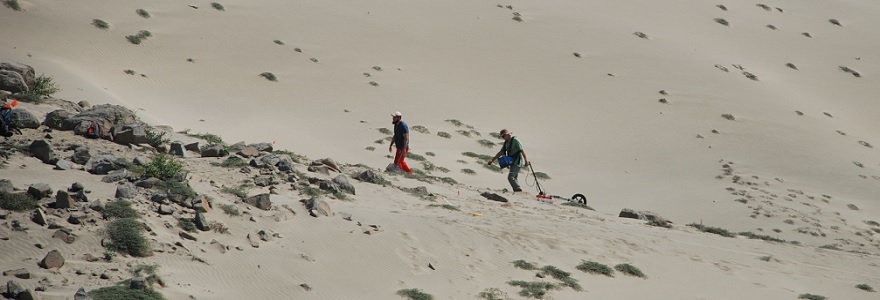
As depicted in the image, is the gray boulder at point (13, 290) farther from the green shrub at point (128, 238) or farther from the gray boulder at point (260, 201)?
the gray boulder at point (260, 201)

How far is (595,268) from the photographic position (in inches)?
421

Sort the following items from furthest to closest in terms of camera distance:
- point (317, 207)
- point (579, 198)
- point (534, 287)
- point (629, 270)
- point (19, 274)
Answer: point (579, 198)
point (629, 270)
point (317, 207)
point (534, 287)
point (19, 274)

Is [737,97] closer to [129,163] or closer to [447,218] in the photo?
[447,218]

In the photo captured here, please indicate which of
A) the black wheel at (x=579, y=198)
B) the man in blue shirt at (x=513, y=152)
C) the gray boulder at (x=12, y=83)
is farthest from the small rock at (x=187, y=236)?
the black wheel at (x=579, y=198)

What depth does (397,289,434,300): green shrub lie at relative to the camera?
28.3ft

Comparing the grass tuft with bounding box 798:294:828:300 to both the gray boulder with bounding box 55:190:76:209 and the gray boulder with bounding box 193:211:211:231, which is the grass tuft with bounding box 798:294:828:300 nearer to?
the gray boulder with bounding box 193:211:211:231

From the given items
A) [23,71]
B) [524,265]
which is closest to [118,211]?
[524,265]

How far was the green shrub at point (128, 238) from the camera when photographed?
25.6ft

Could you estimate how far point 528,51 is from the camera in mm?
36969

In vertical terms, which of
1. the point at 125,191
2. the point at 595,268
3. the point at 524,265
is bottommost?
the point at 125,191

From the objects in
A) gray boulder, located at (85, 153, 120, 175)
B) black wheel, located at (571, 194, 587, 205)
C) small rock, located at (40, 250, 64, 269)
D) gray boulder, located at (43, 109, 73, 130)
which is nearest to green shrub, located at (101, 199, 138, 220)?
small rock, located at (40, 250, 64, 269)

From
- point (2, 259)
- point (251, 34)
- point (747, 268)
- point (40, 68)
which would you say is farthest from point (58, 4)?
point (747, 268)

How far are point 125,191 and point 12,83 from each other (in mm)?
7144

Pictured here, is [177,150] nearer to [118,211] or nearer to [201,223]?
[201,223]
